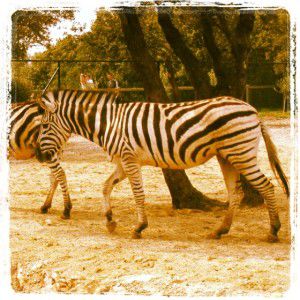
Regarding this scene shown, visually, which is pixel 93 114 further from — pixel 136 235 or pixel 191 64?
pixel 191 64

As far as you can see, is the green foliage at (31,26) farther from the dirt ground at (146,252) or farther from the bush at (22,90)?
the dirt ground at (146,252)

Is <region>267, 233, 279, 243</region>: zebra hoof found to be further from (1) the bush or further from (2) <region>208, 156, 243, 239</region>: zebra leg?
(1) the bush

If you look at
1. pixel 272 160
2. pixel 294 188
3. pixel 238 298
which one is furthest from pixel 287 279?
pixel 272 160

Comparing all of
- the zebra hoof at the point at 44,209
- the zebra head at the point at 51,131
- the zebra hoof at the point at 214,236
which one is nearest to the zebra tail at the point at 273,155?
the zebra hoof at the point at 214,236

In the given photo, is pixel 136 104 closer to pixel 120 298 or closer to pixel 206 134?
pixel 206 134

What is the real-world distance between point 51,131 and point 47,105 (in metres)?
0.39

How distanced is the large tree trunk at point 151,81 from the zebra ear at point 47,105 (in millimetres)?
1472

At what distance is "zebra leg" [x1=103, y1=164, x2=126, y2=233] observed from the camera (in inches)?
299

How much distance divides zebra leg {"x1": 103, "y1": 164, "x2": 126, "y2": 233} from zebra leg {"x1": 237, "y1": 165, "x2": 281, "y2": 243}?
1597 millimetres

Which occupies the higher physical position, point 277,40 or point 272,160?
point 277,40

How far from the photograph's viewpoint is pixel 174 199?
8.92 m

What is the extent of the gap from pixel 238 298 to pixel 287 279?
696mm

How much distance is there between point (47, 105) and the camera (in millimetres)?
7871

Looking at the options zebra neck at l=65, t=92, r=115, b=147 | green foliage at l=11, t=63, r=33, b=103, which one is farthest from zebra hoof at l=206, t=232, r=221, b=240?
green foliage at l=11, t=63, r=33, b=103
